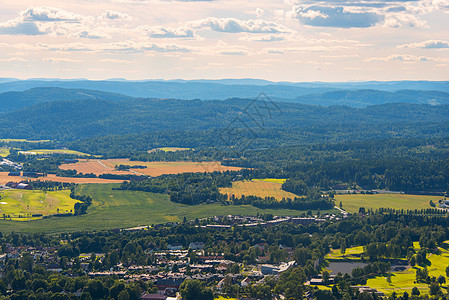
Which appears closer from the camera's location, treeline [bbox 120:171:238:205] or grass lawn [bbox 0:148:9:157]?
treeline [bbox 120:171:238:205]

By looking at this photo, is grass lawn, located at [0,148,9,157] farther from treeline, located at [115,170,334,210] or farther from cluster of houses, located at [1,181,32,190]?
treeline, located at [115,170,334,210]

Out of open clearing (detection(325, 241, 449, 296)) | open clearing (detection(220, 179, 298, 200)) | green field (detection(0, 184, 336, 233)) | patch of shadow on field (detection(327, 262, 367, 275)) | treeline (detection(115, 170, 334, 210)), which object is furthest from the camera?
open clearing (detection(220, 179, 298, 200))

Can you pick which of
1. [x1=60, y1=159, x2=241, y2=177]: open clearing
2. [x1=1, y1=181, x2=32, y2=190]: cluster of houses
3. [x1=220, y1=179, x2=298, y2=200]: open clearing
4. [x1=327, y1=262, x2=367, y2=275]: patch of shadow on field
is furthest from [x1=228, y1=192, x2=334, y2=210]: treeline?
[x1=1, y1=181, x2=32, y2=190]: cluster of houses

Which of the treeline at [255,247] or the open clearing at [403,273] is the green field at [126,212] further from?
the open clearing at [403,273]

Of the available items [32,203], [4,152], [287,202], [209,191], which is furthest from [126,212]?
[4,152]

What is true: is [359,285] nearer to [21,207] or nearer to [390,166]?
[21,207]

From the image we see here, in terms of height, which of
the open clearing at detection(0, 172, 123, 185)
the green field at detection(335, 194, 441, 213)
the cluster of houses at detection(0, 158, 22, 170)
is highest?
the green field at detection(335, 194, 441, 213)

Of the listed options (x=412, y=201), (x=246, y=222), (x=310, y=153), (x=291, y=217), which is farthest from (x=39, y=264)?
(x=310, y=153)

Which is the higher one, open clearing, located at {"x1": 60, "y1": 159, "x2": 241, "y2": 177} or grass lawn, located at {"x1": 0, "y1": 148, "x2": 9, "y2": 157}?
open clearing, located at {"x1": 60, "y1": 159, "x2": 241, "y2": 177}

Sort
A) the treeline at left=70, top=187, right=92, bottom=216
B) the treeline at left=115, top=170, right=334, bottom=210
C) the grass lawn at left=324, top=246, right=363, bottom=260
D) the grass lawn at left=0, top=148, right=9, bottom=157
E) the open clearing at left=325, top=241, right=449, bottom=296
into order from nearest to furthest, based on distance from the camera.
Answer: the open clearing at left=325, top=241, right=449, bottom=296 < the grass lawn at left=324, top=246, right=363, bottom=260 < the treeline at left=70, top=187, right=92, bottom=216 < the treeline at left=115, top=170, right=334, bottom=210 < the grass lawn at left=0, top=148, right=9, bottom=157
